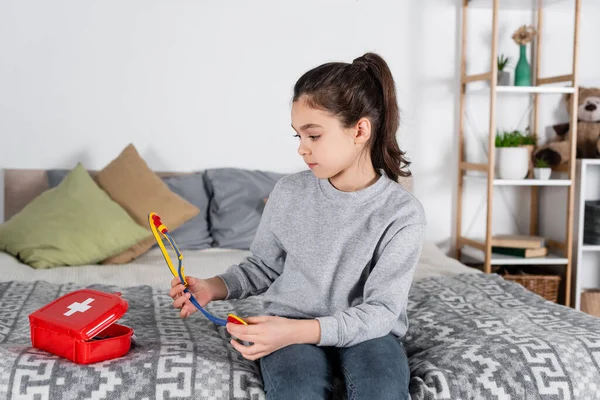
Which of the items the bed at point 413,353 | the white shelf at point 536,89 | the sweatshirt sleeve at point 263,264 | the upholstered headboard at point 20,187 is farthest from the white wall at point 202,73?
the sweatshirt sleeve at point 263,264

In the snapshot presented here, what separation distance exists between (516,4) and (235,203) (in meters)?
1.65

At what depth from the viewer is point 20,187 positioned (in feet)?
10.4

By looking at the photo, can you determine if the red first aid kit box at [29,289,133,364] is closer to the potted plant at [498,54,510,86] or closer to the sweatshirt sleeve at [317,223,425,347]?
the sweatshirt sleeve at [317,223,425,347]

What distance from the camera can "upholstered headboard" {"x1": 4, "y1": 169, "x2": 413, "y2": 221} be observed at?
10.4 feet

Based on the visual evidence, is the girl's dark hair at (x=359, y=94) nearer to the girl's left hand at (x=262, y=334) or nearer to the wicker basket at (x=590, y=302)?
the girl's left hand at (x=262, y=334)

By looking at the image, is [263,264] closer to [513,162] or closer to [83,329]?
[83,329]

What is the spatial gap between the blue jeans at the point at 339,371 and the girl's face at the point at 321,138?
0.38 metres

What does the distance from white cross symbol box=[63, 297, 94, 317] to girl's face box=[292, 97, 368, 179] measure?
0.52 m

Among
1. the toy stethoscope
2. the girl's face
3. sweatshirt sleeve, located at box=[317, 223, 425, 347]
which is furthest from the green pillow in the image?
sweatshirt sleeve, located at box=[317, 223, 425, 347]

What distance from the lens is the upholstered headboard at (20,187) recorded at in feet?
10.4

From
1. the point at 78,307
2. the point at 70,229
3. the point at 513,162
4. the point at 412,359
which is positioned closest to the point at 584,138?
the point at 513,162

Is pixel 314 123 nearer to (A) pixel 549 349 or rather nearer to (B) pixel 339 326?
(B) pixel 339 326

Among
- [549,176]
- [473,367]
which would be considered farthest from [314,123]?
[549,176]

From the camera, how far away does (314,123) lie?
5.05 ft
